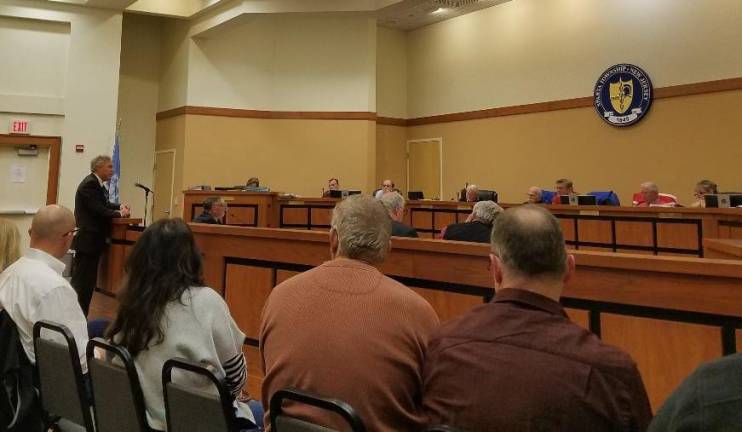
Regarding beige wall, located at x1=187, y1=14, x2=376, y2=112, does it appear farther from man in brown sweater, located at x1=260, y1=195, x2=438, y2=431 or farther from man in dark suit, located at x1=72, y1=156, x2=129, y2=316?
man in brown sweater, located at x1=260, y1=195, x2=438, y2=431

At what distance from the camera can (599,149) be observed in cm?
873

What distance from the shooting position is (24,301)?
202 centimetres

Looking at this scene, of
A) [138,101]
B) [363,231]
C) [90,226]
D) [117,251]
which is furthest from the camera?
[138,101]

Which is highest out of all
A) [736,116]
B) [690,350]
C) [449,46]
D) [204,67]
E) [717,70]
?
[449,46]

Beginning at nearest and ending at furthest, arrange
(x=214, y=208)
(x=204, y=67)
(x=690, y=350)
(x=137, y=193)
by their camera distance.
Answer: (x=690, y=350), (x=214, y=208), (x=204, y=67), (x=137, y=193)

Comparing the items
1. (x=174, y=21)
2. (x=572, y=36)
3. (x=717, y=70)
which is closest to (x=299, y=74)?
(x=174, y=21)

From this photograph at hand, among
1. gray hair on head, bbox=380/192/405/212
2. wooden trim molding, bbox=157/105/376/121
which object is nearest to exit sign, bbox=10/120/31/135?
wooden trim molding, bbox=157/105/376/121

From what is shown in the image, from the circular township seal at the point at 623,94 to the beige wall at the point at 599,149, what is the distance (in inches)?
6.3

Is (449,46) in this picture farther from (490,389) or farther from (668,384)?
(490,389)

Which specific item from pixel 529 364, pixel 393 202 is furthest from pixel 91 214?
pixel 529 364

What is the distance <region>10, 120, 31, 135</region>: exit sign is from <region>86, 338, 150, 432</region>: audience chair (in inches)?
316

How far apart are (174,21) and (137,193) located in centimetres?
346

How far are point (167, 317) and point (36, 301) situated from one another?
707 millimetres

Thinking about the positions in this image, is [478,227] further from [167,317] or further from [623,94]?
[623,94]
